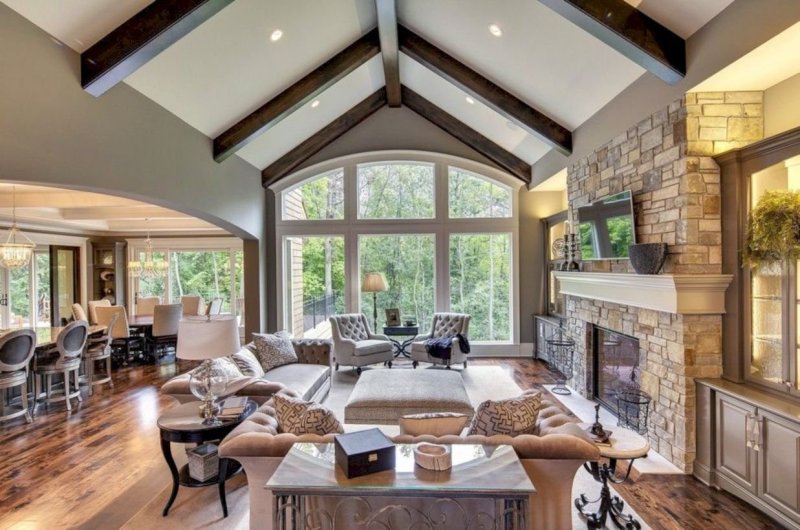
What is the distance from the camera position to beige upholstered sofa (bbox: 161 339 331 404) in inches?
138

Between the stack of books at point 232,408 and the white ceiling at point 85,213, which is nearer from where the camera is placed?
the stack of books at point 232,408

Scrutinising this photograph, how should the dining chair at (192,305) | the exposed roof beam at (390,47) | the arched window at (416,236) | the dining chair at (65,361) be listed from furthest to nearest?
the dining chair at (192,305) → the arched window at (416,236) → the dining chair at (65,361) → the exposed roof beam at (390,47)

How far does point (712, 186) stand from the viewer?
3.34 m

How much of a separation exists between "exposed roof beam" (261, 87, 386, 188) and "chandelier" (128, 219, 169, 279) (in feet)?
11.3

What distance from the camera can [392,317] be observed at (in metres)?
7.51

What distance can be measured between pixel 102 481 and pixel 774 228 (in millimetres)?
5416

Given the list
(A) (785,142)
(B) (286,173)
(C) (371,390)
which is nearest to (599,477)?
(C) (371,390)

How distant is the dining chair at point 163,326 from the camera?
730cm

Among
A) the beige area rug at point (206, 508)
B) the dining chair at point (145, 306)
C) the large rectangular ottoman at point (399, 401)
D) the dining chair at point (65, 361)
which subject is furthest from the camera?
the dining chair at point (145, 306)

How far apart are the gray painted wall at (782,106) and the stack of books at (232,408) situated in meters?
4.68

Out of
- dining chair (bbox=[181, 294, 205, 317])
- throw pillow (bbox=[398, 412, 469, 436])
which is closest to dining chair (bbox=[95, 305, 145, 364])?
dining chair (bbox=[181, 294, 205, 317])

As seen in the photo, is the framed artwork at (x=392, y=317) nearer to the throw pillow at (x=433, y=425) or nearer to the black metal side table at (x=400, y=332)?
the black metal side table at (x=400, y=332)

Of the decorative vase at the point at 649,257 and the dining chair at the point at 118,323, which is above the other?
the decorative vase at the point at 649,257

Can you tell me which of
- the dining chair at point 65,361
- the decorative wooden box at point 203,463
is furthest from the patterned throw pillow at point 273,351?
the dining chair at point 65,361
